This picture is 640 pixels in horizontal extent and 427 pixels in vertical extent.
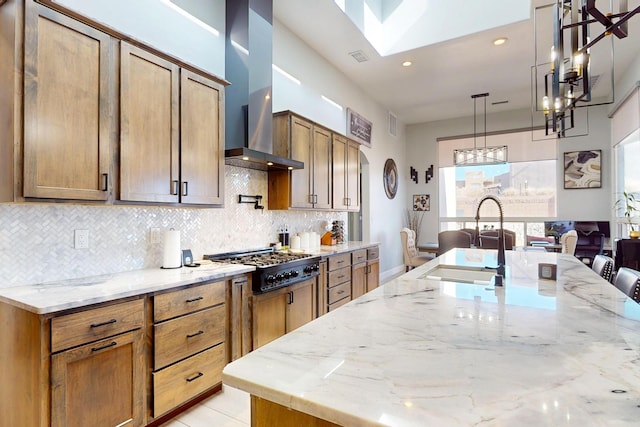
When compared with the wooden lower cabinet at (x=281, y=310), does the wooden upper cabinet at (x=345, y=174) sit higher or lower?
higher

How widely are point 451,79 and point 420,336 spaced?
5.56 metres

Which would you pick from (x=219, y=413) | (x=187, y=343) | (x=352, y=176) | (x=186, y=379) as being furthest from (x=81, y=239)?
(x=352, y=176)

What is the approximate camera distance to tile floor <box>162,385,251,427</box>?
207cm

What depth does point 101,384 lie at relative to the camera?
169 centimetres

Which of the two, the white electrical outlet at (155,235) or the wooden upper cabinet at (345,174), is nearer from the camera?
the white electrical outlet at (155,235)

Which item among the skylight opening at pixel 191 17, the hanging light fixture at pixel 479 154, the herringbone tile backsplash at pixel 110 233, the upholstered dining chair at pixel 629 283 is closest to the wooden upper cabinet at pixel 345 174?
the herringbone tile backsplash at pixel 110 233

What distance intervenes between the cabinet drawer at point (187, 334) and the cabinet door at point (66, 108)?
86 centimetres

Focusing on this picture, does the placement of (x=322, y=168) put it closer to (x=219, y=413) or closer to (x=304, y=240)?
(x=304, y=240)

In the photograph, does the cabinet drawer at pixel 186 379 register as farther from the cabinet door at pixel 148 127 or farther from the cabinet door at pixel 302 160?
the cabinet door at pixel 302 160

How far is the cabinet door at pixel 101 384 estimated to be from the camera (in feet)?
5.06

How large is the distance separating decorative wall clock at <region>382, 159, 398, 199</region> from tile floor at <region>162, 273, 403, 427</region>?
206 inches

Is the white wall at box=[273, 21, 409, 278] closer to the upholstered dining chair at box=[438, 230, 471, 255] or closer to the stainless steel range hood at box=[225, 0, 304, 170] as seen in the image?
the stainless steel range hood at box=[225, 0, 304, 170]

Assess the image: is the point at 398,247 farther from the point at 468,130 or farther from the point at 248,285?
the point at 248,285

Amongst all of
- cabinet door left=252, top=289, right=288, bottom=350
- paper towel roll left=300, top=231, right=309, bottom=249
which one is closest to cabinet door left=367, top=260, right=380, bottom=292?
paper towel roll left=300, top=231, right=309, bottom=249
